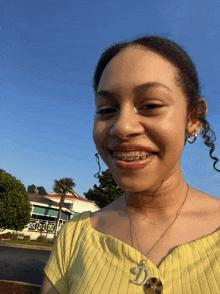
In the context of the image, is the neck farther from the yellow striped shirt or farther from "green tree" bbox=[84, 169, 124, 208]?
"green tree" bbox=[84, 169, 124, 208]

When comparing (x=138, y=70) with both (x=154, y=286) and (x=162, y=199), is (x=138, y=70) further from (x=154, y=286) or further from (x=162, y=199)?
(x=154, y=286)

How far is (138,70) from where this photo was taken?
1.23 meters

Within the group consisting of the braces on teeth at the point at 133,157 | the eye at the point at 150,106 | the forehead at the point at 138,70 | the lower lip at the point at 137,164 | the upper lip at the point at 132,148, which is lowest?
the lower lip at the point at 137,164

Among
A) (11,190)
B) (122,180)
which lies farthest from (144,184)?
(11,190)

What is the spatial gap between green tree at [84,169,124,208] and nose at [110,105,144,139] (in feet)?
97.5

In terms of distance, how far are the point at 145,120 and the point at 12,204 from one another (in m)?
26.6

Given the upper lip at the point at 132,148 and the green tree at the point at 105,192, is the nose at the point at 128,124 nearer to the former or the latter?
the upper lip at the point at 132,148

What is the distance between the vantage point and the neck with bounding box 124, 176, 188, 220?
1416 millimetres

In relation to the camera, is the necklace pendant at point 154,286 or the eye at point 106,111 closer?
the necklace pendant at point 154,286

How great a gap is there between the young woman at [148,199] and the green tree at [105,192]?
29.4 m

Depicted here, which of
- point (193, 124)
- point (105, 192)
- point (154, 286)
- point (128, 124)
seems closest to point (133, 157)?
point (128, 124)

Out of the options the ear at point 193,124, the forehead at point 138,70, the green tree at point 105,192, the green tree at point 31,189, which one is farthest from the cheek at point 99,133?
the green tree at point 31,189

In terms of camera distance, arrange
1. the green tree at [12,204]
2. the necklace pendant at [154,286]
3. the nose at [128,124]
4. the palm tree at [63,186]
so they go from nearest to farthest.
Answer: the necklace pendant at [154,286]
the nose at [128,124]
the green tree at [12,204]
the palm tree at [63,186]

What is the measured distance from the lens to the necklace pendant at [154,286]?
1055 mm
